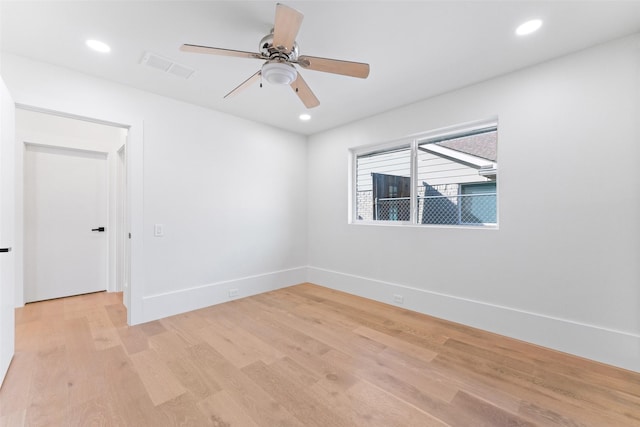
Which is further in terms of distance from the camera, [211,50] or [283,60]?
[283,60]

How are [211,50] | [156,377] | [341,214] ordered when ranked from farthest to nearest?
[341,214], [156,377], [211,50]

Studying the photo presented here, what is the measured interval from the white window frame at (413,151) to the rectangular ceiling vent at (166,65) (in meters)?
2.37

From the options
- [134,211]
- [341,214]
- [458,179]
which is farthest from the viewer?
[341,214]

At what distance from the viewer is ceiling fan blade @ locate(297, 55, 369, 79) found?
5.82ft

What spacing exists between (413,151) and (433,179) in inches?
18.1

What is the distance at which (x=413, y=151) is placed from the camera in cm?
344

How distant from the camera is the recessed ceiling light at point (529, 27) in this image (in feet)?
6.23

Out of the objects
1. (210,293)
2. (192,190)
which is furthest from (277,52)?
(210,293)

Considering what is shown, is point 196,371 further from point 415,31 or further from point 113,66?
point 415,31

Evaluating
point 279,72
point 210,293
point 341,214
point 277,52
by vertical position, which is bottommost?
point 210,293

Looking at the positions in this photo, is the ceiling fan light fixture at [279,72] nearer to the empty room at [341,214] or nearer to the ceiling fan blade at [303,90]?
the empty room at [341,214]

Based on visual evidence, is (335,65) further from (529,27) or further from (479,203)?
(479,203)

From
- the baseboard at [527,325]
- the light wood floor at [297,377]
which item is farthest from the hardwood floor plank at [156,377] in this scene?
the baseboard at [527,325]

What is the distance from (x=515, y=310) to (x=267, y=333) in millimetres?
2443
